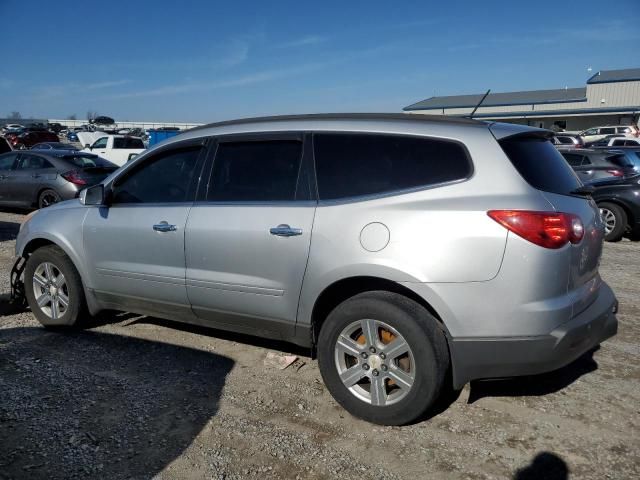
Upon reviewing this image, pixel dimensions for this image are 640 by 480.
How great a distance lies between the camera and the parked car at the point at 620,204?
9.93 m

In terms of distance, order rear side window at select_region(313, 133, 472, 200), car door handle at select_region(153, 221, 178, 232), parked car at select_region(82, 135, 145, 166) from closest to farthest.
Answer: rear side window at select_region(313, 133, 472, 200)
car door handle at select_region(153, 221, 178, 232)
parked car at select_region(82, 135, 145, 166)

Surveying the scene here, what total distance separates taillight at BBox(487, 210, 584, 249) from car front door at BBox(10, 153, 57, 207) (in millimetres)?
11567

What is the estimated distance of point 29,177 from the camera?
12.5m

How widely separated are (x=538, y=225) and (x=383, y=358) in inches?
45.3

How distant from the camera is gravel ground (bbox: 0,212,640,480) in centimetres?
295

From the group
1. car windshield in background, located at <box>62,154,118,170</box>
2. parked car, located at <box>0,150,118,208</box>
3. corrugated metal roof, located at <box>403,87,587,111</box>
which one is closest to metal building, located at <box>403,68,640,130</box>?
corrugated metal roof, located at <box>403,87,587,111</box>

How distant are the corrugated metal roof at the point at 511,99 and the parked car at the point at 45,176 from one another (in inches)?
1945

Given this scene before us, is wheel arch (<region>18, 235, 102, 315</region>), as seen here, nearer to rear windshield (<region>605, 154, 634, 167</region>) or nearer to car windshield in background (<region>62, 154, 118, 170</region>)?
car windshield in background (<region>62, 154, 118, 170</region>)

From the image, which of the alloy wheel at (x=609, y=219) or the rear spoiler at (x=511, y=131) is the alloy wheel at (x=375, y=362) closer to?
the rear spoiler at (x=511, y=131)

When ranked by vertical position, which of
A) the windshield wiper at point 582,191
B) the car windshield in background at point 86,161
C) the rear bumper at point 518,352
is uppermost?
the windshield wiper at point 582,191

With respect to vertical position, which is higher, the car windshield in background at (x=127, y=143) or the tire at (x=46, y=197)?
the car windshield in background at (x=127, y=143)

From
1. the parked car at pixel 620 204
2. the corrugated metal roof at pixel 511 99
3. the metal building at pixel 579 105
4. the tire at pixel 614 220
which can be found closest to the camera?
the parked car at pixel 620 204

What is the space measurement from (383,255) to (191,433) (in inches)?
60.3

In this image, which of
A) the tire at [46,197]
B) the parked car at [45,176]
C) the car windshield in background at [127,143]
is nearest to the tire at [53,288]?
the parked car at [45,176]
